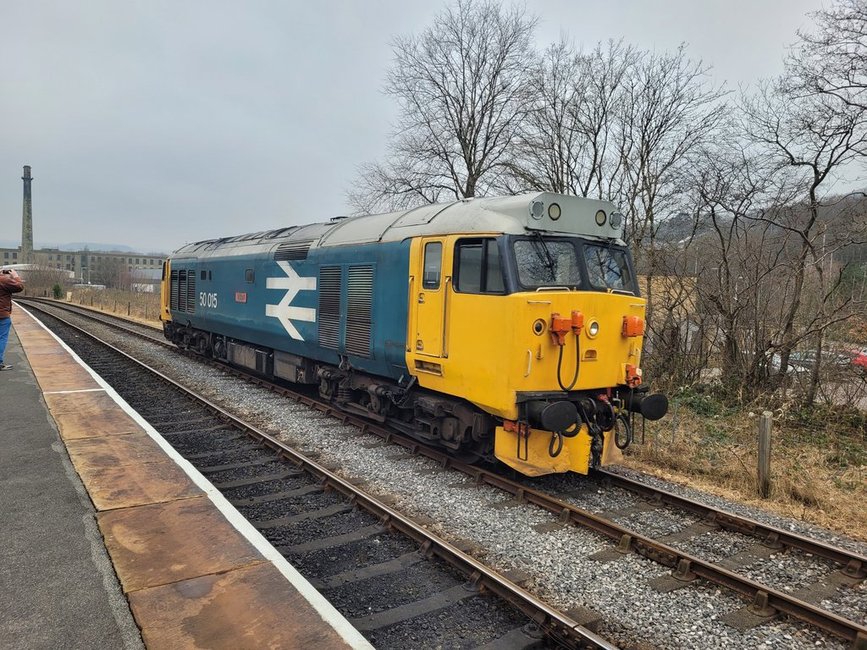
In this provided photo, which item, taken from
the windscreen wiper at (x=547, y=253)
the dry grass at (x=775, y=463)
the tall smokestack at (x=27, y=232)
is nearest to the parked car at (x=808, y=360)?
the dry grass at (x=775, y=463)

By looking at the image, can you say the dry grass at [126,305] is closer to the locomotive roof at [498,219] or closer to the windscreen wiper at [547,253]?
the locomotive roof at [498,219]

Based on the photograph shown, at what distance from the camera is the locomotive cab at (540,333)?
20.0ft

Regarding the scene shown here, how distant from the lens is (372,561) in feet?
16.3

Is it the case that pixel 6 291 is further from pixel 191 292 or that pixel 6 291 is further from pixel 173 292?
pixel 173 292

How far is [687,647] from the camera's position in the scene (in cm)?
382

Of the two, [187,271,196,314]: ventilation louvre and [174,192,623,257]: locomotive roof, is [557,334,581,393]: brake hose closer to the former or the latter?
[174,192,623,257]: locomotive roof

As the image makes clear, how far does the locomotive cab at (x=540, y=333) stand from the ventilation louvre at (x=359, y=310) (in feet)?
4.08

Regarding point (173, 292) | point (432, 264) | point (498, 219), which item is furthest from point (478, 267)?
point (173, 292)

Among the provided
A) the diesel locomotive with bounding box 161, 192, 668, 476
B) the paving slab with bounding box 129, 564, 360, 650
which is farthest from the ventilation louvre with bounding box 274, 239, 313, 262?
the paving slab with bounding box 129, 564, 360, 650

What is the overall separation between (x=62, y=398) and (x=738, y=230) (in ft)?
44.5

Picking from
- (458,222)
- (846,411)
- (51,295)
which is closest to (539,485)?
(458,222)

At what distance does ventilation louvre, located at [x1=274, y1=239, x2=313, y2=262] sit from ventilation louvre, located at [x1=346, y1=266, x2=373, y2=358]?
1.89m

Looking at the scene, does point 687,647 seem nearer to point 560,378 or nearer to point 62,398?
point 560,378

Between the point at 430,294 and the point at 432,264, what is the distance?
1.24 feet
